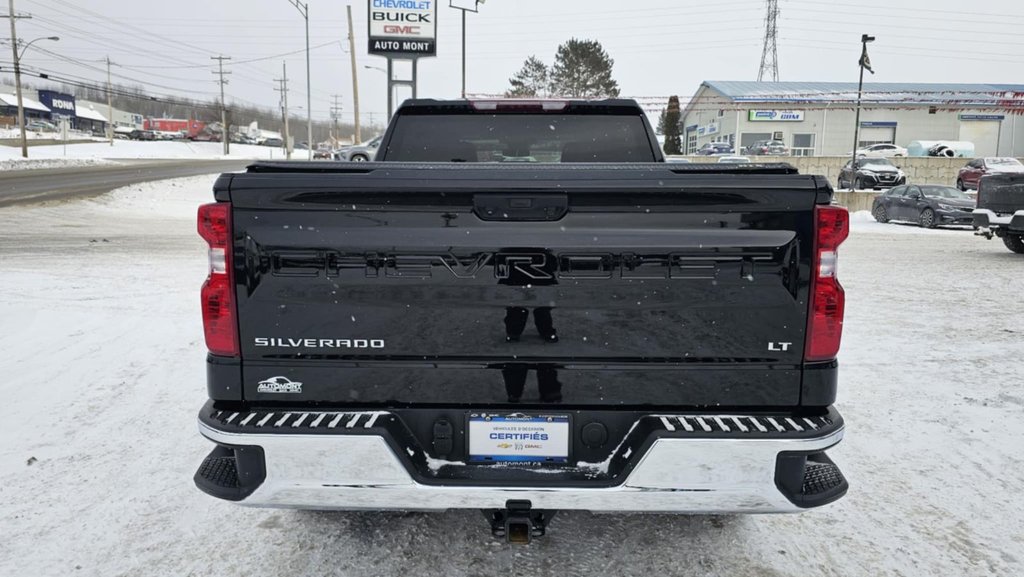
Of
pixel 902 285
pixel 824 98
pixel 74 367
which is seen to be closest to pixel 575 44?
pixel 824 98

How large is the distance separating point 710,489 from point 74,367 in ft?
17.8

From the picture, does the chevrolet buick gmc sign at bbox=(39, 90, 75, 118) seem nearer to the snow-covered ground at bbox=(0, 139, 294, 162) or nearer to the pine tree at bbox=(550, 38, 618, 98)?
the snow-covered ground at bbox=(0, 139, 294, 162)

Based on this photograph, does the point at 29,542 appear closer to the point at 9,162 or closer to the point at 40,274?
the point at 40,274

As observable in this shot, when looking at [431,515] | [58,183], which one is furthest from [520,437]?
[58,183]

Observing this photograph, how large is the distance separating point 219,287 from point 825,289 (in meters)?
2.12

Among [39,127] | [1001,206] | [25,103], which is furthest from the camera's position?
[25,103]

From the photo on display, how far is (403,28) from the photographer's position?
1021 inches

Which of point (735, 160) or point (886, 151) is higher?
point (886, 151)

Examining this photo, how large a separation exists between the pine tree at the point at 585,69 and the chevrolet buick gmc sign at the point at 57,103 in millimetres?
87260

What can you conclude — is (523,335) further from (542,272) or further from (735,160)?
(735,160)

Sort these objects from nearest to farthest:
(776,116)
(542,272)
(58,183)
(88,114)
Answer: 1. (542,272)
2. (58,183)
3. (776,116)
4. (88,114)

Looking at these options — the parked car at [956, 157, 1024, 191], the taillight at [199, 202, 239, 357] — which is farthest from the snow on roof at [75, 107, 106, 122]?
the taillight at [199, 202, 239, 357]

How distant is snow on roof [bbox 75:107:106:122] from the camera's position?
115425 millimetres

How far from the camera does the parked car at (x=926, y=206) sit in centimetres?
2016
